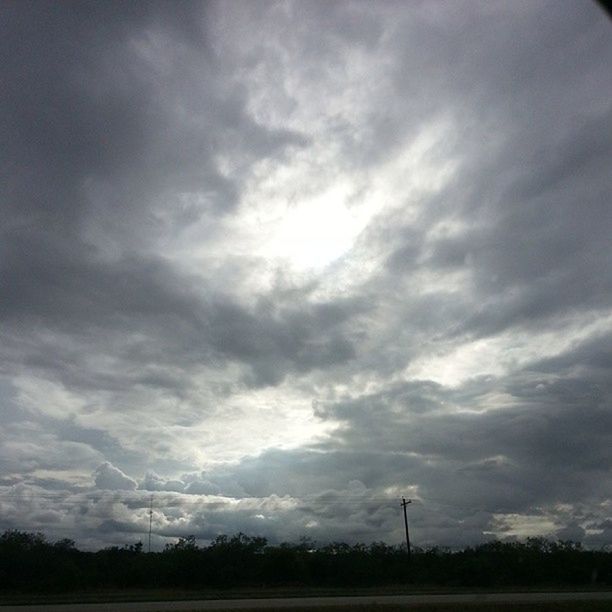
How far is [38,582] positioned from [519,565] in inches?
1814

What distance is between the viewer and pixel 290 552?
64938 mm

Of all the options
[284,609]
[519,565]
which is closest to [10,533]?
[284,609]

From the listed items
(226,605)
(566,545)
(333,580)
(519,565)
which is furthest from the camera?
(566,545)

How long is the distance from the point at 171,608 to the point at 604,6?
3126cm

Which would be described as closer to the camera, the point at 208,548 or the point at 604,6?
the point at 604,6

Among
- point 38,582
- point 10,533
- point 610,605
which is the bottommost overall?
point 610,605

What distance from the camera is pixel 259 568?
6228 cm

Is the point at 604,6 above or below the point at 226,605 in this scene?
above

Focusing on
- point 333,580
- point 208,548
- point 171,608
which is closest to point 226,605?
point 171,608

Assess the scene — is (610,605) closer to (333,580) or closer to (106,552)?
(333,580)

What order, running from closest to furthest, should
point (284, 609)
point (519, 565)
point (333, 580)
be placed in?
point (284, 609), point (333, 580), point (519, 565)

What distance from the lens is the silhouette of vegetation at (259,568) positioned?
178ft

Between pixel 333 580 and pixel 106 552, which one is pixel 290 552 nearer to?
pixel 333 580

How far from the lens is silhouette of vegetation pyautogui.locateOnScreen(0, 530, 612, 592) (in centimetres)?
5419
